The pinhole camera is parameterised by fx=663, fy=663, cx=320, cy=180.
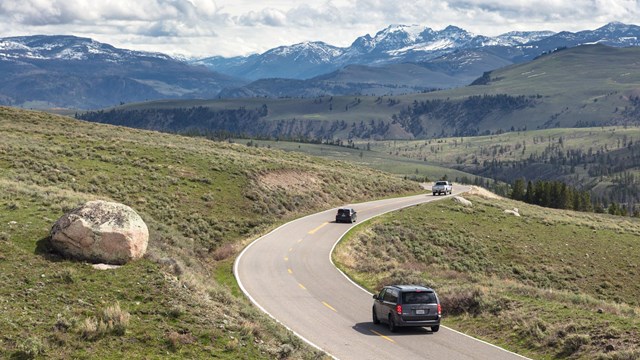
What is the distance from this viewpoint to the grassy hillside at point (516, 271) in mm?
22766

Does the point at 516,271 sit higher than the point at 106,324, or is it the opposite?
the point at 106,324

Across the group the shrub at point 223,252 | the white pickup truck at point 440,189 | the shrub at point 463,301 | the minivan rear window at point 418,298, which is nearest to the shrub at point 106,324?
the minivan rear window at point 418,298

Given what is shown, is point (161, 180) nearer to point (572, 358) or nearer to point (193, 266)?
point (193, 266)

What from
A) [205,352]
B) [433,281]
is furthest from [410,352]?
[433,281]

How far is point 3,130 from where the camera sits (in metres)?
69.0

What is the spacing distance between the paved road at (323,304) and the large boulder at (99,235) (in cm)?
667

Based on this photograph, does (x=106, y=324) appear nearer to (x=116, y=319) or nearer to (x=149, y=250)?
(x=116, y=319)

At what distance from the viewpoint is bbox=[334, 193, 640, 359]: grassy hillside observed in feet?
74.7

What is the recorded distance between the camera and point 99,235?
81.5 feet

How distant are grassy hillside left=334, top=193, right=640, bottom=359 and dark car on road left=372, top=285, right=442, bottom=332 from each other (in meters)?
1.69

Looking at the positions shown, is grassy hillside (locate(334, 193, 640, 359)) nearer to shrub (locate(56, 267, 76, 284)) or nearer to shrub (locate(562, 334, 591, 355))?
shrub (locate(562, 334, 591, 355))

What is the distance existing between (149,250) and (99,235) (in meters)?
2.75

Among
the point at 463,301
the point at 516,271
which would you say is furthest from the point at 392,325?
the point at 516,271

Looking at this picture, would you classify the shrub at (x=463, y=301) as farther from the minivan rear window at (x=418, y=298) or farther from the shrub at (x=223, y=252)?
the shrub at (x=223, y=252)
